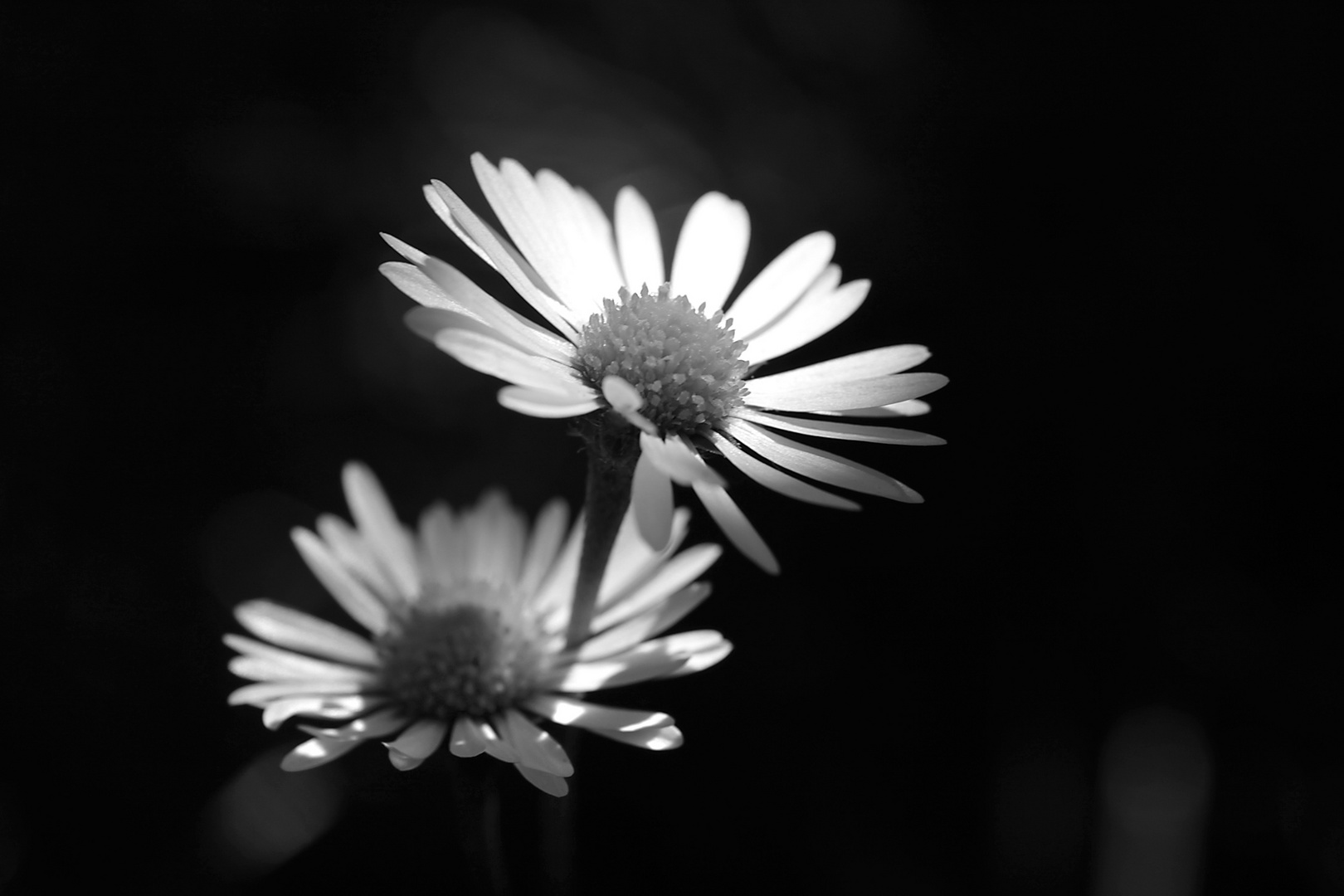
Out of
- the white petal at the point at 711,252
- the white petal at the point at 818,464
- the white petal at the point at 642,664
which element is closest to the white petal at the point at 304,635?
the white petal at the point at 642,664

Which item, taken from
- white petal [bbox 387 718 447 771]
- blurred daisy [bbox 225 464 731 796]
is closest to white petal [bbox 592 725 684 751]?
blurred daisy [bbox 225 464 731 796]

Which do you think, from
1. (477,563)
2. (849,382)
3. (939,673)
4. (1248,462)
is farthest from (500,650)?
(1248,462)

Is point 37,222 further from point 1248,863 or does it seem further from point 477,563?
point 1248,863

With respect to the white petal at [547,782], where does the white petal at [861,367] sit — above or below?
above

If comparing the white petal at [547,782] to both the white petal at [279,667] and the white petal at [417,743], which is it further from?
the white petal at [279,667]

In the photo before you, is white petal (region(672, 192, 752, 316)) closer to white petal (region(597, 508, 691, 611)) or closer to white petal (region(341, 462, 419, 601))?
white petal (region(597, 508, 691, 611))
